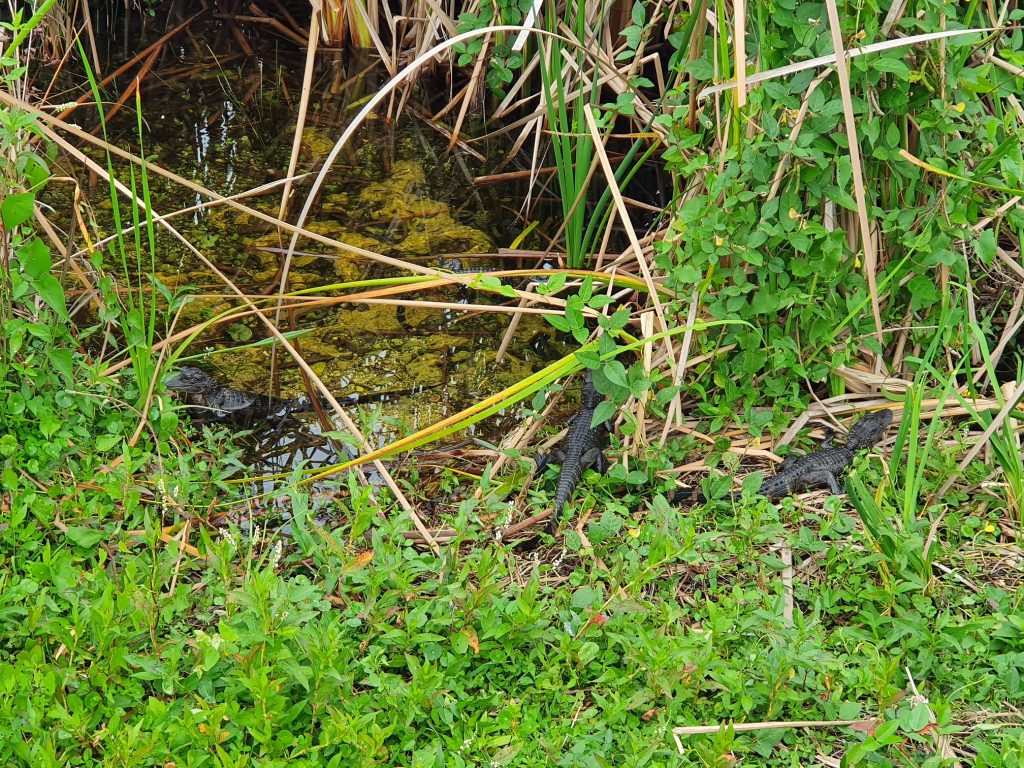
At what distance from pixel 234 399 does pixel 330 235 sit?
1.06 metres

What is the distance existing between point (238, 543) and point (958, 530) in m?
1.89

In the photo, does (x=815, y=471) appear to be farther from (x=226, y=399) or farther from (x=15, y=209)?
(x=15, y=209)

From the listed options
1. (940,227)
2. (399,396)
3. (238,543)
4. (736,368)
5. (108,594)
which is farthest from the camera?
(399,396)

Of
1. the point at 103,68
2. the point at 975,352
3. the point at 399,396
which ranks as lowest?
the point at 399,396

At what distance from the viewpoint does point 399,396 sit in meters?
3.29

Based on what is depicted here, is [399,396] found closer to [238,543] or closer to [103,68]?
[238,543]

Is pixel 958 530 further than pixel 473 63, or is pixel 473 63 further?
pixel 473 63

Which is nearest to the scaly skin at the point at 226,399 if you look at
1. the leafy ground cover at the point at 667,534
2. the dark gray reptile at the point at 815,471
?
the leafy ground cover at the point at 667,534

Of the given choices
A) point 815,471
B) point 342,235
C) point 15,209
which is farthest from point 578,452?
point 342,235

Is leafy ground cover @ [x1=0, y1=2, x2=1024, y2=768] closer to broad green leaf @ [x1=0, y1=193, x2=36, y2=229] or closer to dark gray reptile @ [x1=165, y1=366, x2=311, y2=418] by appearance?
broad green leaf @ [x1=0, y1=193, x2=36, y2=229]

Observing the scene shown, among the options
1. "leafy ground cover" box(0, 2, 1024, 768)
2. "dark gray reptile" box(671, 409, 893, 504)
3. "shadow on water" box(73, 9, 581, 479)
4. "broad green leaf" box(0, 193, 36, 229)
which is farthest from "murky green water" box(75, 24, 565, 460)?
"dark gray reptile" box(671, 409, 893, 504)

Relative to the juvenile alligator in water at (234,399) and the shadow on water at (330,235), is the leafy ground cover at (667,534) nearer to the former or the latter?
the juvenile alligator in water at (234,399)

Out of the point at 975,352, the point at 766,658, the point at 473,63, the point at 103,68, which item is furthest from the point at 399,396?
the point at 103,68

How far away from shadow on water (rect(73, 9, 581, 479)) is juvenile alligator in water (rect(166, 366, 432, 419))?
1.2 inches
